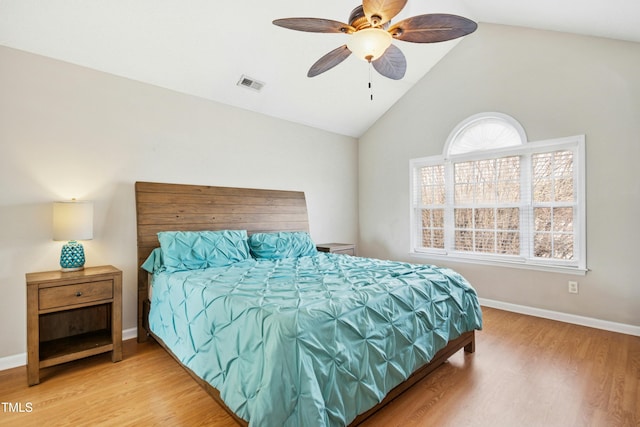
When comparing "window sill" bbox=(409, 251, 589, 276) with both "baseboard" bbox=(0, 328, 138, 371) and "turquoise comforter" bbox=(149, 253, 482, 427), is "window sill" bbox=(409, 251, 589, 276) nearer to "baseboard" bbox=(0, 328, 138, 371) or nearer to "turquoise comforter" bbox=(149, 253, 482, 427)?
"turquoise comforter" bbox=(149, 253, 482, 427)

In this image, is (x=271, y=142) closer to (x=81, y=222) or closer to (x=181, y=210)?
(x=181, y=210)

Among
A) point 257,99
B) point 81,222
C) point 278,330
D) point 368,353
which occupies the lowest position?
point 368,353

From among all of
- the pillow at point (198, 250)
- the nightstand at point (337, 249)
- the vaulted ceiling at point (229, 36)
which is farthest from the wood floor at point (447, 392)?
the vaulted ceiling at point (229, 36)

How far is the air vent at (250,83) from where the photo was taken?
3533 mm

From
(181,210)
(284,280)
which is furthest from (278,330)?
(181,210)

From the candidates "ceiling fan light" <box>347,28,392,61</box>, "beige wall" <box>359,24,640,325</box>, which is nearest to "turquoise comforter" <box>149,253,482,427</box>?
"ceiling fan light" <box>347,28,392,61</box>

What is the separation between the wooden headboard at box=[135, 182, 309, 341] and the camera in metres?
3.07

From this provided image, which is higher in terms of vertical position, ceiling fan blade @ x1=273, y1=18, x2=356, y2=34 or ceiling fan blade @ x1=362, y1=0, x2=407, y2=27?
ceiling fan blade @ x1=273, y1=18, x2=356, y2=34

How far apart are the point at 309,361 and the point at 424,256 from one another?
139 inches

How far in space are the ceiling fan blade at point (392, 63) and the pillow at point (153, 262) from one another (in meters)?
2.46

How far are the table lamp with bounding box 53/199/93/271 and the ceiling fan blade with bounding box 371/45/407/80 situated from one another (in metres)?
2.57

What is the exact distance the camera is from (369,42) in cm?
199

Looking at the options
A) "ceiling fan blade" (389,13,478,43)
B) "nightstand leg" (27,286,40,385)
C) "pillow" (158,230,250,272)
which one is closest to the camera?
"ceiling fan blade" (389,13,478,43)

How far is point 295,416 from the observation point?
1.35 meters
